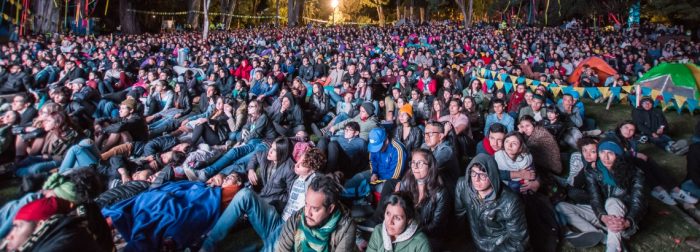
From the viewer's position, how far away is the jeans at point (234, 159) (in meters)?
5.18

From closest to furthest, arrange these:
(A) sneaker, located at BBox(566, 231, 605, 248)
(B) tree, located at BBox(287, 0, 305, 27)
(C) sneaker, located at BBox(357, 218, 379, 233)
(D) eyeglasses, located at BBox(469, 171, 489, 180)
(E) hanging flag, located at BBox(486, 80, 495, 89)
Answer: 1. (D) eyeglasses, located at BBox(469, 171, 489, 180)
2. (A) sneaker, located at BBox(566, 231, 605, 248)
3. (C) sneaker, located at BBox(357, 218, 379, 233)
4. (E) hanging flag, located at BBox(486, 80, 495, 89)
5. (B) tree, located at BBox(287, 0, 305, 27)

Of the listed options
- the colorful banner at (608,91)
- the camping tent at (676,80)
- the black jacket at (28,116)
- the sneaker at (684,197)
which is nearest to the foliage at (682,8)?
the camping tent at (676,80)

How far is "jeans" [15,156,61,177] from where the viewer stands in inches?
195

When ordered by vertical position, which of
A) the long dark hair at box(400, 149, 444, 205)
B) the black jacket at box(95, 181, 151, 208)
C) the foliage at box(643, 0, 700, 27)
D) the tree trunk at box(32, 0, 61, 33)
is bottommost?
the black jacket at box(95, 181, 151, 208)

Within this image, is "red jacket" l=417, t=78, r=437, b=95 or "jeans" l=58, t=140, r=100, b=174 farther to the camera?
"red jacket" l=417, t=78, r=437, b=95

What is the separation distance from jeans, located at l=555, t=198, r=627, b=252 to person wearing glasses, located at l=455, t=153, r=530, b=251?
92 cm

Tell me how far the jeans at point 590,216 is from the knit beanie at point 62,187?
13.4ft

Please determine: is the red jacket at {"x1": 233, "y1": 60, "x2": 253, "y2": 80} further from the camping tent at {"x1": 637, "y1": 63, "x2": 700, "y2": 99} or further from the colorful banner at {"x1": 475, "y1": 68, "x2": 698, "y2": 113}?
the camping tent at {"x1": 637, "y1": 63, "x2": 700, "y2": 99}

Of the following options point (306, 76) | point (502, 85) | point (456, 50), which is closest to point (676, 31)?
point (456, 50)

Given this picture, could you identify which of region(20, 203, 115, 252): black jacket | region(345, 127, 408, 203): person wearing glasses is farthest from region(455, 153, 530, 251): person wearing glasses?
region(20, 203, 115, 252): black jacket

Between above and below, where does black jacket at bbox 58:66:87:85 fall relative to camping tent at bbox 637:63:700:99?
below

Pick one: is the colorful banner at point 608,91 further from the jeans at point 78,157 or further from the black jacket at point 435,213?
the jeans at point 78,157

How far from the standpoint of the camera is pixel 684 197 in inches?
177

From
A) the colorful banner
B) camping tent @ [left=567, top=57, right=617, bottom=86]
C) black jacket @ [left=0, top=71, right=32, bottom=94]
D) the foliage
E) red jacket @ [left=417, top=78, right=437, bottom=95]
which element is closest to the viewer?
the colorful banner
